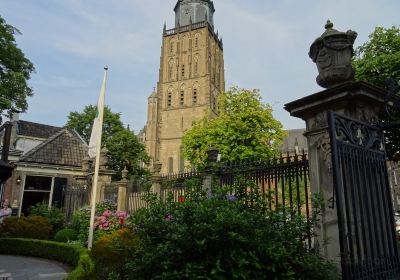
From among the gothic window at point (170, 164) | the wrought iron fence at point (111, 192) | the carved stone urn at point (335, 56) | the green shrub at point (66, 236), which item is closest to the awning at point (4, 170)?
the carved stone urn at point (335, 56)

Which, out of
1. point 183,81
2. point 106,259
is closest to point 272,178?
point 106,259

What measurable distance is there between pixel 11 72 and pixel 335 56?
19.5 m

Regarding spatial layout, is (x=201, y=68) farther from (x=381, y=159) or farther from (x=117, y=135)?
(x=381, y=159)

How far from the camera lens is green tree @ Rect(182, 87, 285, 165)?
24359mm

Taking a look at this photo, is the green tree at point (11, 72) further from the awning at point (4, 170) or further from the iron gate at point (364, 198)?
the iron gate at point (364, 198)

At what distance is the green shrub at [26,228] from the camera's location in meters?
11.8

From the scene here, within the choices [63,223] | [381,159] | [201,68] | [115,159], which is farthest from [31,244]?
[201,68]

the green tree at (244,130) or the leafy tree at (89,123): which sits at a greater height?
the leafy tree at (89,123)

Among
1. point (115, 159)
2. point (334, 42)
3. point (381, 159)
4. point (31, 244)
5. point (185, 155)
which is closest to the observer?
point (381, 159)

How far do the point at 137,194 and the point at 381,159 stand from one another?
10.8 metres

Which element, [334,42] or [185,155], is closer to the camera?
Result: [334,42]

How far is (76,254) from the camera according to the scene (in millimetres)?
8750

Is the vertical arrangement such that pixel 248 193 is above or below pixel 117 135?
below

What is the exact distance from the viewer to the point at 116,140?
33281 millimetres
